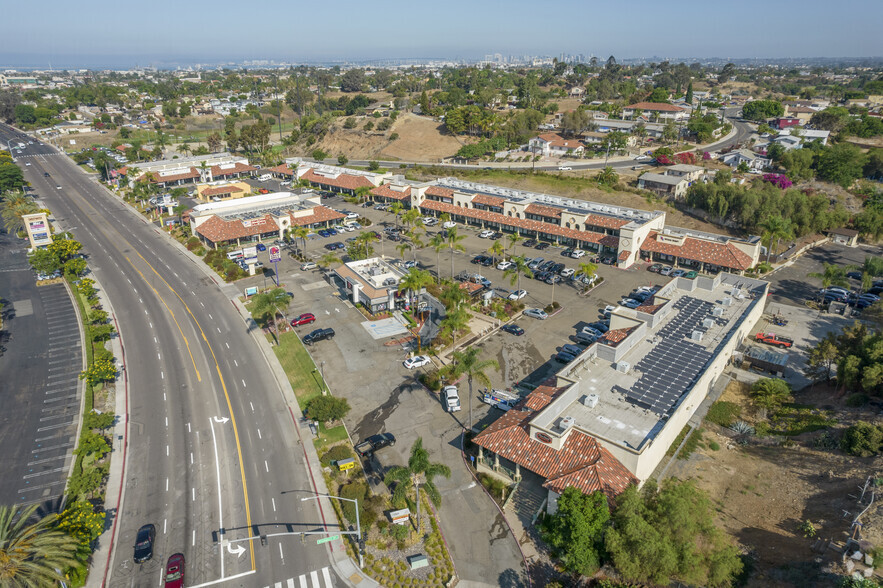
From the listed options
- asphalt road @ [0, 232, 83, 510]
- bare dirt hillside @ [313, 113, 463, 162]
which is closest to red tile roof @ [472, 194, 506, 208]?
bare dirt hillside @ [313, 113, 463, 162]

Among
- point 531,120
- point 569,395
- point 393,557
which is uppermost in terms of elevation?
point 531,120

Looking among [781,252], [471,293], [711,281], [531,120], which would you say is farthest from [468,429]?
[531,120]

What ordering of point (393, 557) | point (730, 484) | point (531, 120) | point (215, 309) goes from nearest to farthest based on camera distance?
point (393, 557), point (730, 484), point (215, 309), point (531, 120)

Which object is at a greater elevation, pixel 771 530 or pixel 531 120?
pixel 531 120

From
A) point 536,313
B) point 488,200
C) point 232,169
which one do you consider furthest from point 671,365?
point 232,169

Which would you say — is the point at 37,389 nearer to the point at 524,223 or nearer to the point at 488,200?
the point at 524,223

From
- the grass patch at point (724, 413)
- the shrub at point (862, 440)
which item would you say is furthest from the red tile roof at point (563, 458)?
the shrub at point (862, 440)

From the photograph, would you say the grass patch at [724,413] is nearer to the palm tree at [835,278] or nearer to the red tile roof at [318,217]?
the palm tree at [835,278]

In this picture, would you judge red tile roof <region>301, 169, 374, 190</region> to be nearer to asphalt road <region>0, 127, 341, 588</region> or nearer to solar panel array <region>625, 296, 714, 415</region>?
asphalt road <region>0, 127, 341, 588</region>

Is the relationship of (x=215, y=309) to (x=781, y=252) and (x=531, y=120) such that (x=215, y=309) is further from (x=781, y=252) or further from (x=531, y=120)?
(x=531, y=120)
